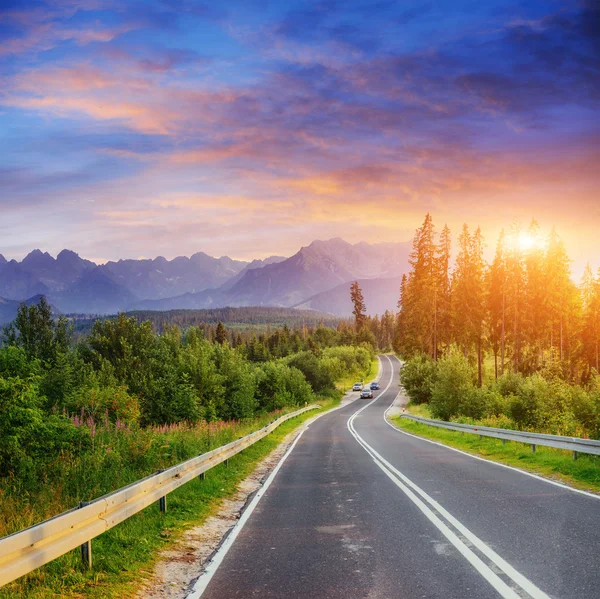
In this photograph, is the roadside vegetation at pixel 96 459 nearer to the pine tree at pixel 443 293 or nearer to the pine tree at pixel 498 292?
the pine tree at pixel 443 293

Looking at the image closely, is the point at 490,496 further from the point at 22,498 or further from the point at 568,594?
the point at 22,498

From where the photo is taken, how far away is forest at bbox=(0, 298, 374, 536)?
367 inches

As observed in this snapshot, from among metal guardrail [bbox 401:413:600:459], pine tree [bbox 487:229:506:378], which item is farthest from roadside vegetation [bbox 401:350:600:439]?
pine tree [bbox 487:229:506:378]

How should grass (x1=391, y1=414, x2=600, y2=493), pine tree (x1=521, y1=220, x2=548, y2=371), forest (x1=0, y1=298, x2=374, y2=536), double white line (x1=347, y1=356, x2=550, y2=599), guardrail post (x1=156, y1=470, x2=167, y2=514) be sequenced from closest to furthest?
double white line (x1=347, y1=356, x2=550, y2=599) < guardrail post (x1=156, y1=470, x2=167, y2=514) < forest (x1=0, y1=298, x2=374, y2=536) < grass (x1=391, y1=414, x2=600, y2=493) < pine tree (x1=521, y1=220, x2=548, y2=371)

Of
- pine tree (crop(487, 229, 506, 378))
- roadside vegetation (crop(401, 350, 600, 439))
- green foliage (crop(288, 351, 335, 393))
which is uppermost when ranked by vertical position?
pine tree (crop(487, 229, 506, 378))

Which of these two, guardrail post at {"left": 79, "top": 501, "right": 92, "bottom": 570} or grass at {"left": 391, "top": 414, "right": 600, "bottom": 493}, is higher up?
guardrail post at {"left": 79, "top": 501, "right": 92, "bottom": 570}

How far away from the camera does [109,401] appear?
23.7 meters

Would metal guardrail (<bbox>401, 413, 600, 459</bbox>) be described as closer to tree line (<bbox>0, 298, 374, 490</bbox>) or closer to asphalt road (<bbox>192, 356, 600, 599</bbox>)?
asphalt road (<bbox>192, 356, 600, 599</bbox>)

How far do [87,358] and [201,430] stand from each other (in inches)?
1143

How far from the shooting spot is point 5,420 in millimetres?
10703

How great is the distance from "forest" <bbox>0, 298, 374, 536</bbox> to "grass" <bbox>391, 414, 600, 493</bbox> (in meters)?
8.85

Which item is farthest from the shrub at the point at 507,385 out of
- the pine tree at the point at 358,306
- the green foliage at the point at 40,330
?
the pine tree at the point at 358,306

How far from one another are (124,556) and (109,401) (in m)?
18.7

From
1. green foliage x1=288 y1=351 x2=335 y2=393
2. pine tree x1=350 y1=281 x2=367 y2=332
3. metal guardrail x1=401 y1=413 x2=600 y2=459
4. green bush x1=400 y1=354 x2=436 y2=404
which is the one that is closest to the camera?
metal guardrail x1=401 y1=413 x2=600 y2=459
